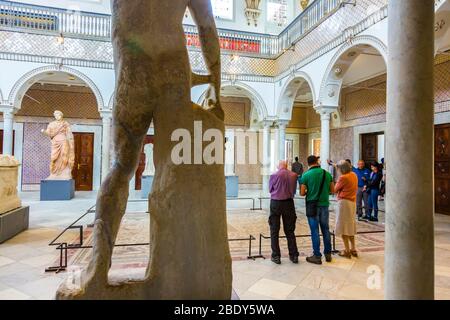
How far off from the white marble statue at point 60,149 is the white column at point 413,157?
33.6ft

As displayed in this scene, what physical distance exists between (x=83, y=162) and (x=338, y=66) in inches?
454

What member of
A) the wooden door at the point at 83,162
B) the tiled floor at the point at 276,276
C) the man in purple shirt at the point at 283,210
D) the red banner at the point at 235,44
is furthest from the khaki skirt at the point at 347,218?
the wooden door at the point at 83,162

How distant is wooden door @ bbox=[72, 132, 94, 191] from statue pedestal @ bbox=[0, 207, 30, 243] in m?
8.63

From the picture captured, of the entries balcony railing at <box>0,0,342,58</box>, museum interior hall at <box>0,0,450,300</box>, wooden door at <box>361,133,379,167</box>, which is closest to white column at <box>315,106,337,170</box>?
museum interior hall at <box>0,0,450,300</box>

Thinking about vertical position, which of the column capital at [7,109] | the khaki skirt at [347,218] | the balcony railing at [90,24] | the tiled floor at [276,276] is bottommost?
the tiled floor at [276,276]

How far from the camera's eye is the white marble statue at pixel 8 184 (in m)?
4.72

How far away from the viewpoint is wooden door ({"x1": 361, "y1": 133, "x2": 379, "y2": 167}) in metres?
11.8

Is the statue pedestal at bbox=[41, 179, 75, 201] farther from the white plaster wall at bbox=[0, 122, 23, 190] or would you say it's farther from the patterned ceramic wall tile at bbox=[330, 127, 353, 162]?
the patterned ceramic wall tile at bbox=[330, 127, 353, 162]

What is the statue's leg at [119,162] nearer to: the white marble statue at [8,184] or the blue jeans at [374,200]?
the white marble statue at [8,184]

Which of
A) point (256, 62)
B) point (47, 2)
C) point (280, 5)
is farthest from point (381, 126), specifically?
point (47, 2)

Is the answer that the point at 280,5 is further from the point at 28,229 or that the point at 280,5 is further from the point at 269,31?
the point at 28,229

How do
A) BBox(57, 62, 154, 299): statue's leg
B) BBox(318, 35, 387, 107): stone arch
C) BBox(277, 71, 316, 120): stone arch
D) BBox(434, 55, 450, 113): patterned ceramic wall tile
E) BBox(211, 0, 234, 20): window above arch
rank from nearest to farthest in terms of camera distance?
BBox(57, 62, 154, 299): statue's leg → BBox(318, 35, 387, 107): stone arch → BBox(434, 55, 450, 113): patterned ceramic wall tile → BBox(277, 71, 316, 120): stone arch → BBox(211, 0, 234, 20): window above arch

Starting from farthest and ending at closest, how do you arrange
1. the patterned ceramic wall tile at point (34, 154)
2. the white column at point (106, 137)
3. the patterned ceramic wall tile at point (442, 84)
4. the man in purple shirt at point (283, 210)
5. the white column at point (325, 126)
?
the patterned ceramic wall tile at point (34, 154) < the white column at point (106, 137) < the white column at point (325, 126) < the patterned ceramic wall tile at point (442, 84) < the man in purple shirt at point (283, 210)

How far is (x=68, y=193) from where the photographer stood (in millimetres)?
9742
